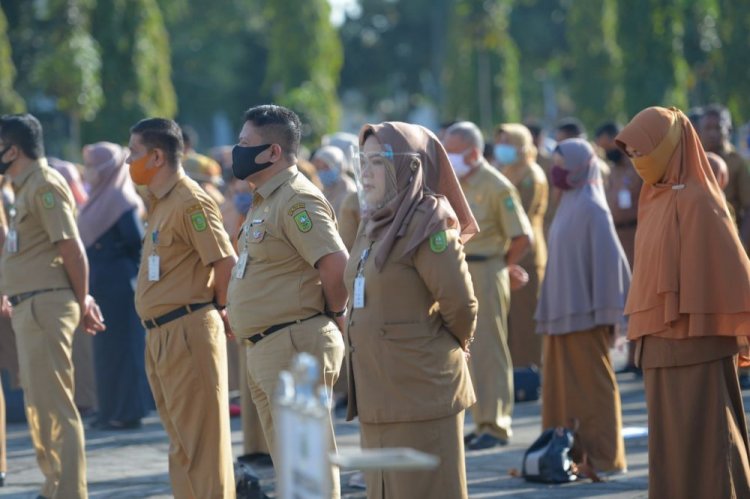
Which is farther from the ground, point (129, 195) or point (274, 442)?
point (129, 195)

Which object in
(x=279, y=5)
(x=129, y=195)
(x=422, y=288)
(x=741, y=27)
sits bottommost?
(x=422, y=288)

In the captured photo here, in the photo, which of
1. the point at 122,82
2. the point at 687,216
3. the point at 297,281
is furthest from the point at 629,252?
the point at 122,82

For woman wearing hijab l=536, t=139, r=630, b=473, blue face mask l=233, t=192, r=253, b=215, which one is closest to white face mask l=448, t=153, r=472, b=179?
woman wearing hijab l=536, t=139, r=630, b=473

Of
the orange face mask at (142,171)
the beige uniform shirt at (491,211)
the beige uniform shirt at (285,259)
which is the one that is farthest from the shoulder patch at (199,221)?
the beige uniform shirt at (491,211)

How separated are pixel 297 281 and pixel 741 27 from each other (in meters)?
25.9

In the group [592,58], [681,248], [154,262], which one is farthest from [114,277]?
[592,58]

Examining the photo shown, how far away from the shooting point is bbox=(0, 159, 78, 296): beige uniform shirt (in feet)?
26.7

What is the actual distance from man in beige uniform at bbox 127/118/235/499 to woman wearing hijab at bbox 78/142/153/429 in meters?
4.00

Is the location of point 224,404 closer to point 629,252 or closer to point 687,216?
point 687,216

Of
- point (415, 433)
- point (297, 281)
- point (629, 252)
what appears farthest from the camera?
point (629, 252)

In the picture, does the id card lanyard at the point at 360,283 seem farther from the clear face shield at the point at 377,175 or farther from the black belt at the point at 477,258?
the black belt at the point at 477,258

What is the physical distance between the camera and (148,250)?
7289 mm

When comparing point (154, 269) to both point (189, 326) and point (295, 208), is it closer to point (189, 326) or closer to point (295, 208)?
point (189, 326)

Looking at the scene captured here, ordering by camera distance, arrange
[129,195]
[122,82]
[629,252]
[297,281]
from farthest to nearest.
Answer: [122,82] → [629,252] → [129,195] → [297,281]
